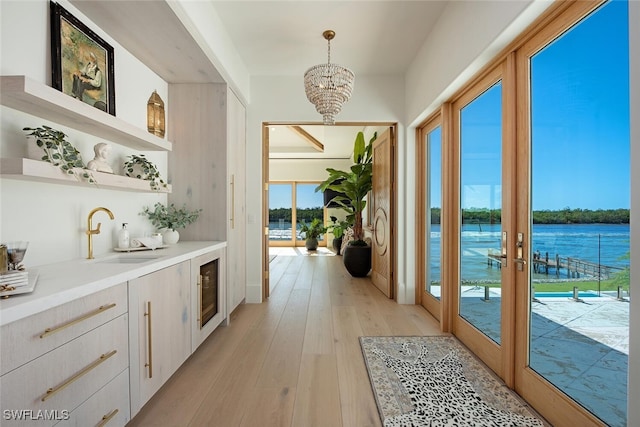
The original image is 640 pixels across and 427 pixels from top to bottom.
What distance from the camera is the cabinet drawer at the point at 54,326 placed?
0.96 meters

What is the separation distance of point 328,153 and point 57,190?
719 centimetres

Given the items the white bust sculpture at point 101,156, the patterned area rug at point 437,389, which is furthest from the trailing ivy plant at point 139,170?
the patterned area rug at point 437,389

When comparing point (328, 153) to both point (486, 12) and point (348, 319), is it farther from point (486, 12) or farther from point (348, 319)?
point (486, 12)

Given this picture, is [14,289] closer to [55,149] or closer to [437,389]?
[55,149]

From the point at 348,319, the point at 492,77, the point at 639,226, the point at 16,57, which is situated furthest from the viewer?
the point at 348,319

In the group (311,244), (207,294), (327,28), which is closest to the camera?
(207,294)

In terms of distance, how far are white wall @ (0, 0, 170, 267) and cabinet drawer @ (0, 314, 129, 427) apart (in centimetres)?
72

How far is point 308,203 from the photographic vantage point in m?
9.69

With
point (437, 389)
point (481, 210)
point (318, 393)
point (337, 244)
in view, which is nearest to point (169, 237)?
point (318, 393)

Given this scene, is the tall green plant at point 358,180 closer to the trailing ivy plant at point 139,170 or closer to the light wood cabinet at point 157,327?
the trailing ivy plant at point 139,170

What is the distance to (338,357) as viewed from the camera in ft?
7.88

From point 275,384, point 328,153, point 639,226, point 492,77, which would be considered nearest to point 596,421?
point 639,226

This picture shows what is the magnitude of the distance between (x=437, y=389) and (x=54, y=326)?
6.73 feet

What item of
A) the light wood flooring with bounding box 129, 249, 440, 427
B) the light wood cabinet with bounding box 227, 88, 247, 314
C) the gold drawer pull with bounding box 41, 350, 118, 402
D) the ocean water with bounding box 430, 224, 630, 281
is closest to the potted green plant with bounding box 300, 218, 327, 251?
the light wood flooring with bounding box 129, 249, 440, 427
